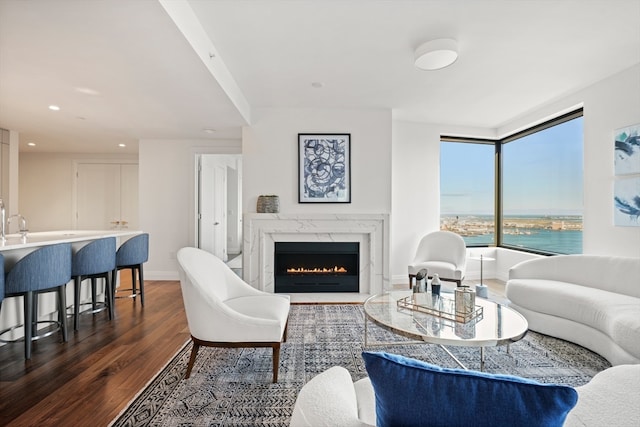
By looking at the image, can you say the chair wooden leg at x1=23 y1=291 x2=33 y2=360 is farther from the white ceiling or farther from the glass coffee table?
the glass coffee table

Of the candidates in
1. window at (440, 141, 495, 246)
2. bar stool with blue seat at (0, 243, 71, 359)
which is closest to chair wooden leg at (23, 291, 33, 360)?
bar stool with blue seat at (0, 243, 71, 359)

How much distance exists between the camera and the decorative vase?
4.27 metres

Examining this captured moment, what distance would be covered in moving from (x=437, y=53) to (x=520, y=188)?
3.34 m

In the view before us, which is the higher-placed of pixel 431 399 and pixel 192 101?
pixel 192 101

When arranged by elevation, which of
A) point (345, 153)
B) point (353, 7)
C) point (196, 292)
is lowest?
point (196, 292)

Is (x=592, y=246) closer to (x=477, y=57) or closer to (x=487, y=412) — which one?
(x=477, y=57)

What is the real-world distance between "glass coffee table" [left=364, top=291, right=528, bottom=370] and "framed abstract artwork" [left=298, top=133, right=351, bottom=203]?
6.78ft

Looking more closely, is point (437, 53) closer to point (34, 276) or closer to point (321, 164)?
point (321, 164)

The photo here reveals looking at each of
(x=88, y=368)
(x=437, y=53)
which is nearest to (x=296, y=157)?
(x=437, y=53)

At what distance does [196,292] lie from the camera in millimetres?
2133

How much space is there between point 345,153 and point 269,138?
1075 millimetres

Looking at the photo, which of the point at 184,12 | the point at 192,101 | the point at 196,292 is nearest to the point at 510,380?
the point at 196,292

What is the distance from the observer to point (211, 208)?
225 inches

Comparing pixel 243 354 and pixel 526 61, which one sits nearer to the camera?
pixel 243 354
